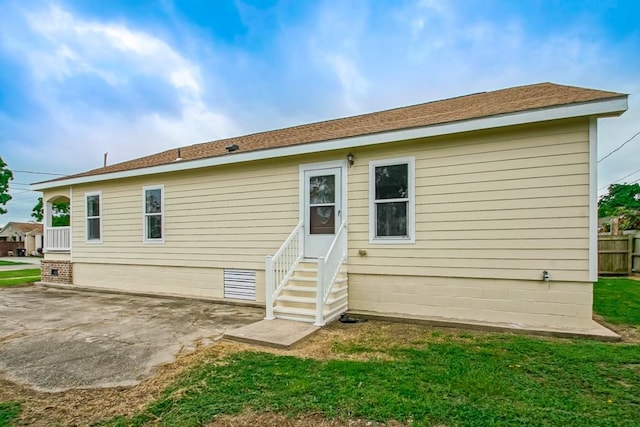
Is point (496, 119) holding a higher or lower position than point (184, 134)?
lower

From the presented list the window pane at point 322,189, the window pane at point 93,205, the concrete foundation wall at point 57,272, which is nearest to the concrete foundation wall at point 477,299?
the window pane at point 322,189

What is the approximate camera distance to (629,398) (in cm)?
262

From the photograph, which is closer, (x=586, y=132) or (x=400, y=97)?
(x=586, y=132)

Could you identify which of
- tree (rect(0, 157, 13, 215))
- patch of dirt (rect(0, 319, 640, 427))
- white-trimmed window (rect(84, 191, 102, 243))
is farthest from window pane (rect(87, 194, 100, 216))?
tree (rect(0, 157, 13, 215))

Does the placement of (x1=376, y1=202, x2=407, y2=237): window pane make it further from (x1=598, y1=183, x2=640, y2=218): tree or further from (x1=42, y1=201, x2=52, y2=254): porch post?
(x1=598, y1=183, x2=640, y2=218): tree

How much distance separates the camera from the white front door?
6.07 meters

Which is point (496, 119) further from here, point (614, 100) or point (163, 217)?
point (163, 217)

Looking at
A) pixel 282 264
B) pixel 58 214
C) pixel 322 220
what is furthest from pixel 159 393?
pixel 58 214

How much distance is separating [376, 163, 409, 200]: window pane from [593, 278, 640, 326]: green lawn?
3676mm

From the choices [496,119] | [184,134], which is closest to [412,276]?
[496,119]

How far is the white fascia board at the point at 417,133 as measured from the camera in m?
4.16

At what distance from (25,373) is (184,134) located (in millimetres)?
15662

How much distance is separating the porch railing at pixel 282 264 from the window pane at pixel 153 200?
160 inches

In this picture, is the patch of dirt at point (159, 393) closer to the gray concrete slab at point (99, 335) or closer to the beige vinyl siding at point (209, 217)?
the gray concrete slab at point (99, 335)
